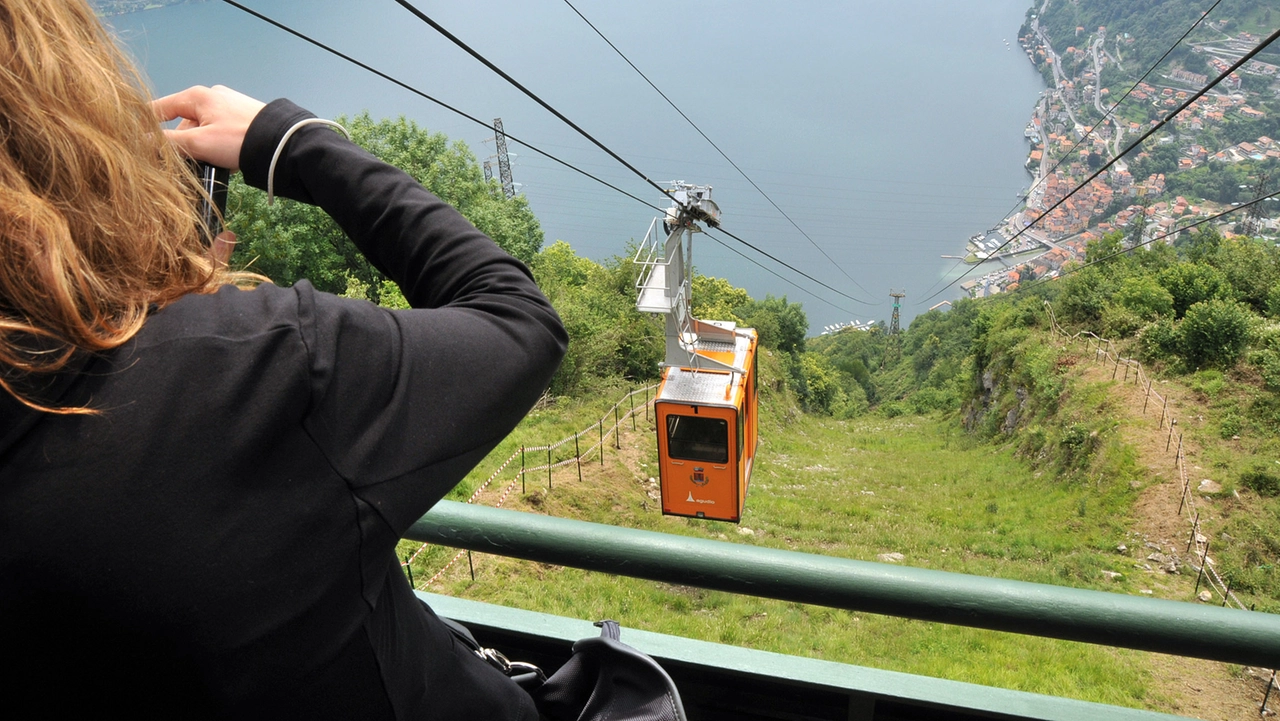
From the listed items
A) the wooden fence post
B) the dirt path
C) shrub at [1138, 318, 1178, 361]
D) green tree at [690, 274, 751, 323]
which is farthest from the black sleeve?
green tree at [690, 274, 751, 323]

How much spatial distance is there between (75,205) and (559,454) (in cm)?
1198

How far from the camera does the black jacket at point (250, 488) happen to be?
450 millimetres

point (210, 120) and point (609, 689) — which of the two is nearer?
point (210, 120)

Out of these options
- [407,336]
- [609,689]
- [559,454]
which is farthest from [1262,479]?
[407,336]

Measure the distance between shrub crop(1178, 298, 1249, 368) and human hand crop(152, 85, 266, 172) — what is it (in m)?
18.1

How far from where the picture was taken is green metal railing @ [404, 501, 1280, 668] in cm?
94

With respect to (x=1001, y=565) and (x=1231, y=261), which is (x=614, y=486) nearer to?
(x=1001, y=565)

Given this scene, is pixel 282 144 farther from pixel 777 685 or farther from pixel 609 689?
pixel 777 685

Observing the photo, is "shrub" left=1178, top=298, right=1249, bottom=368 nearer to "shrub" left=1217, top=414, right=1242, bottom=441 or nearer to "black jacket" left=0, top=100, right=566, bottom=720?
"shrub" left=1217, top=414, right=1242, bottom=441

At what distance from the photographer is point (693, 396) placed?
8266 mm

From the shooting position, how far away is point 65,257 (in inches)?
17.9

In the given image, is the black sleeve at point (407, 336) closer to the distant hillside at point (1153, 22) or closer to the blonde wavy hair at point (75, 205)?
the blonde wavy hair at point (75, 205)

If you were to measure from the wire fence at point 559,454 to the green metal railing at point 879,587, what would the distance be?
21.6ft

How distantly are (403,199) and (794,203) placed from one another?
139 meters
